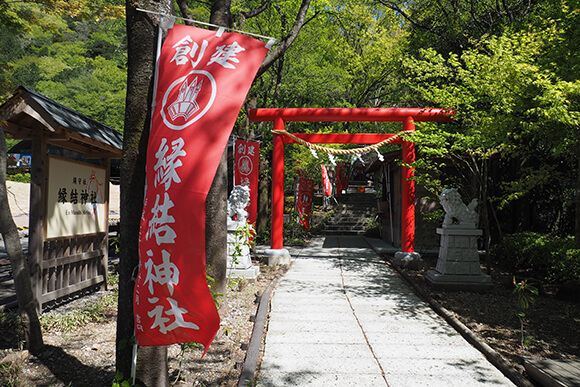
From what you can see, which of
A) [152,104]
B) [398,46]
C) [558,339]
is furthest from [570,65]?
[398,46]

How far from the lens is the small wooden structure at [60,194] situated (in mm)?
5207

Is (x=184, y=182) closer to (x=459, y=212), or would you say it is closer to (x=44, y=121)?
(x=44, y=121)

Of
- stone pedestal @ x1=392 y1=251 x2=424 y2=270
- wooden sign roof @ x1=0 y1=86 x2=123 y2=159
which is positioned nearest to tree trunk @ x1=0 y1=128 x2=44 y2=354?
wooden sign roof @ x1=0 y1=86 x2=123 y2=159

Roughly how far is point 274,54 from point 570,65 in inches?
207

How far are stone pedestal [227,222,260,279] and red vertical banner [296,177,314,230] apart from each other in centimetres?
842

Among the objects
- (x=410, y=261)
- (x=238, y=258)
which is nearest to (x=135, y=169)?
(x=238, y=258)

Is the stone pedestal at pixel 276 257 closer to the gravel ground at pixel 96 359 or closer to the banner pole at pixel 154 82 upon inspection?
the gravel ground at pixel 96 359

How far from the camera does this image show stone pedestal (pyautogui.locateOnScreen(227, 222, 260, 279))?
8.03m

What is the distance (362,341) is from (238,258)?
389 cm

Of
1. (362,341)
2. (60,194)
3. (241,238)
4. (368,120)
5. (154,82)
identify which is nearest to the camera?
(154,82)

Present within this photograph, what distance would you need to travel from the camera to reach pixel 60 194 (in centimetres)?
592

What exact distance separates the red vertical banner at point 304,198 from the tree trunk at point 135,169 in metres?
13.7

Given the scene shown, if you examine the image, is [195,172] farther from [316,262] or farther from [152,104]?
[316,262]

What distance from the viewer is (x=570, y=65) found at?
6.55 metres
